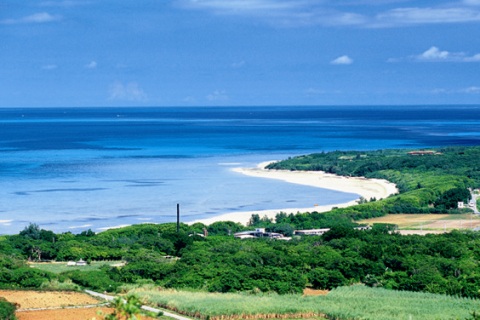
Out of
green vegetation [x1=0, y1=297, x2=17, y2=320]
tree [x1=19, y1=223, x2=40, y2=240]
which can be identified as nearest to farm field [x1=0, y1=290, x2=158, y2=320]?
green vegetation [x1=0, y1=297, x2=17, y2=320]

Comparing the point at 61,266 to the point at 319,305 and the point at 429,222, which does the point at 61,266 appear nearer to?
the point at 319,305

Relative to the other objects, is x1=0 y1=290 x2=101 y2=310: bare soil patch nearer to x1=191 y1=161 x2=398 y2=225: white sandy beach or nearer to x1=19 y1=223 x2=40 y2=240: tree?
x1=19 y1=223 x2=40 y2=240: tree

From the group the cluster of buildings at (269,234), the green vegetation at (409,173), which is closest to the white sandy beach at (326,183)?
the green vegetation at (409,173)

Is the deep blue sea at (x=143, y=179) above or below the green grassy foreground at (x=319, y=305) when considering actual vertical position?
above

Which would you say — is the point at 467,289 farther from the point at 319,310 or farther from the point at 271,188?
the point at 271,188

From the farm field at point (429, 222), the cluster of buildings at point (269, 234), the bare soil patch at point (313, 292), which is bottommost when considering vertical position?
the bare soil patch at point (313, 292)

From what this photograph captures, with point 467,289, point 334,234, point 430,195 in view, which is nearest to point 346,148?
point 430,195

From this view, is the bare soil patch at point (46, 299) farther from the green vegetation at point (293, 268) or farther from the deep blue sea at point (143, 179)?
the deep blue sea at point (143, 179)
